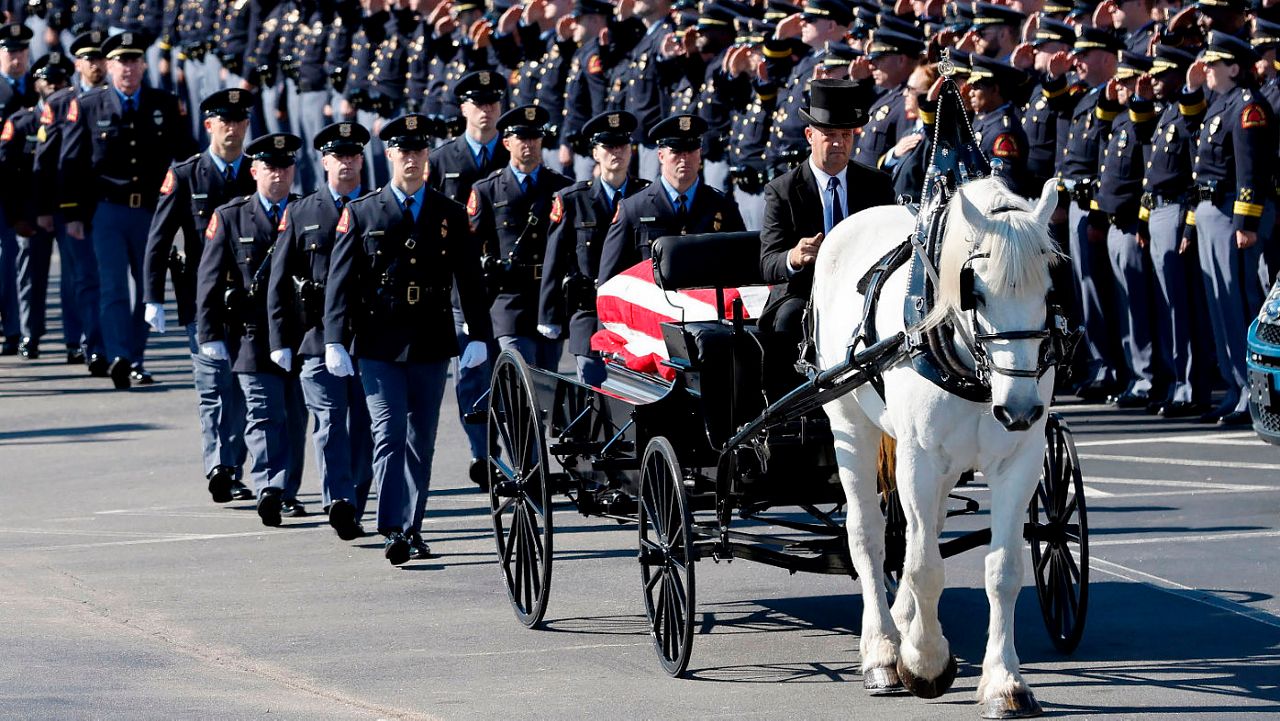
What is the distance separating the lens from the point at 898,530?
927 centimetres

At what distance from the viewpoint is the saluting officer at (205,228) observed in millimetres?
13625

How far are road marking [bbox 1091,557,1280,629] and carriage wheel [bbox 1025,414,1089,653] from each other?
84cm

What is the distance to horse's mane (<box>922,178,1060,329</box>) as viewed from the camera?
7500 mm

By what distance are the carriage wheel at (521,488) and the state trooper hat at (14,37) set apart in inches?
467

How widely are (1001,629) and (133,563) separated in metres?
5.41

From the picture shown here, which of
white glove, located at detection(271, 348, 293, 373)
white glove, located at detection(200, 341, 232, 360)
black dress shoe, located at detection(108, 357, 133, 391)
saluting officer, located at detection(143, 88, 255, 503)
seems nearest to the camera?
white glove, located at detection(271, 348, 293, 373)

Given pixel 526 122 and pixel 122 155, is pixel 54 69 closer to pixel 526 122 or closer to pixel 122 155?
pixel 122 155

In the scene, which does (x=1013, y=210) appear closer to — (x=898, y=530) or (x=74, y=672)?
(x=898, y=530)

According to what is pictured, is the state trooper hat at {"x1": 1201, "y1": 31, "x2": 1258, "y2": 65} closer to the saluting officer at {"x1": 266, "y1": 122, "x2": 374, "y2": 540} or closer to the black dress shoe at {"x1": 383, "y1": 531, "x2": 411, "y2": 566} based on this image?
the saluting officer at {"x1": 266, "y1": 122, "x2": 374, "y2": 540}

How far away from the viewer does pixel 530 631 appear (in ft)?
32.2

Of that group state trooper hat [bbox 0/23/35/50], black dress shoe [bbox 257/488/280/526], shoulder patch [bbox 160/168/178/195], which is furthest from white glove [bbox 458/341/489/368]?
state trooper hat [bbox 0/23/35/50]

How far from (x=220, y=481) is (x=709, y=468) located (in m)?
4.62

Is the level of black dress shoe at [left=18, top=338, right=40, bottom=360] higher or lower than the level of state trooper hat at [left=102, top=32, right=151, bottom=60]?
lower

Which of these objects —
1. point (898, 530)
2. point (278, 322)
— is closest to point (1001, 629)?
point (898, 530)
